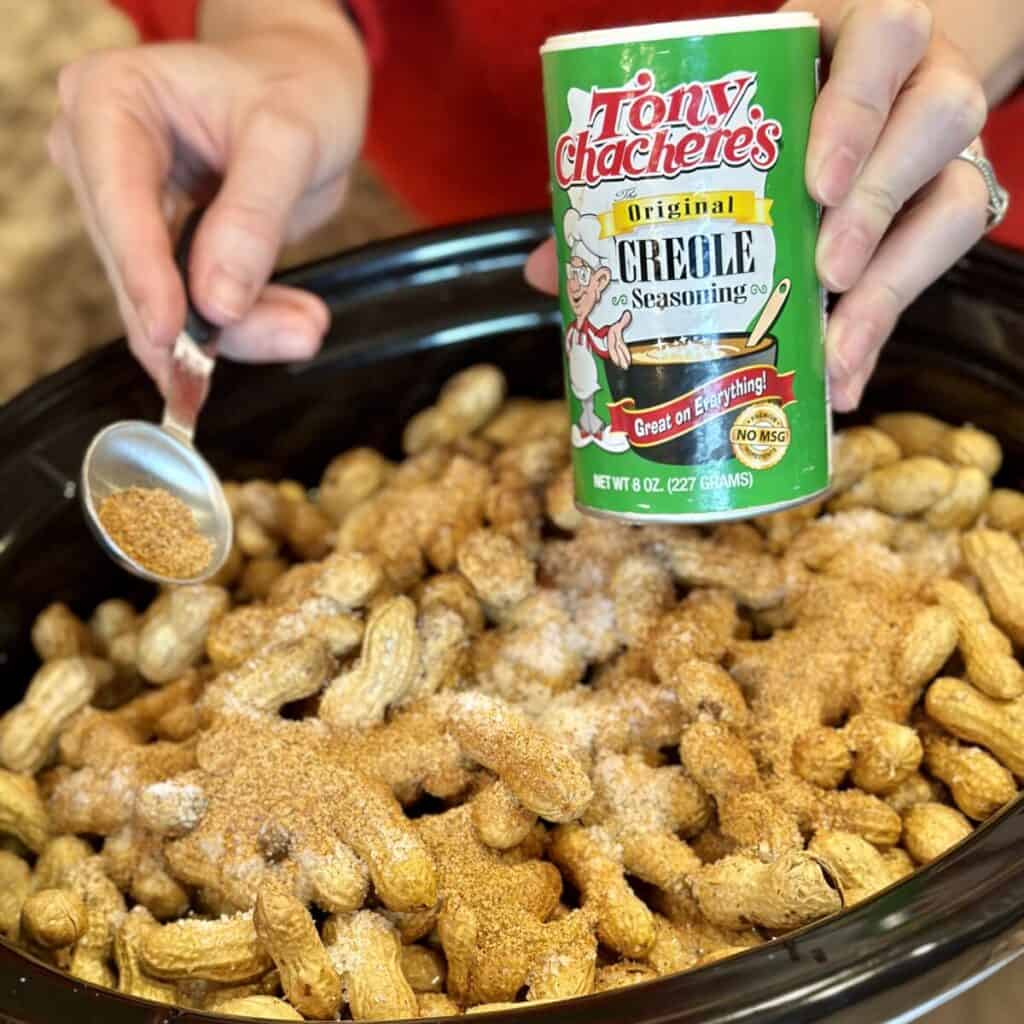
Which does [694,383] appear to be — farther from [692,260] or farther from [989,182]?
[989,182]

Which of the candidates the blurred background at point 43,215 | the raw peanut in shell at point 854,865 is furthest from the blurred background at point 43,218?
the raw peanut in shell at point 854,865

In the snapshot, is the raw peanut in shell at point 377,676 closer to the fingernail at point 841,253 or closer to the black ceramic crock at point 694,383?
the black ceramic crock at point 694,383

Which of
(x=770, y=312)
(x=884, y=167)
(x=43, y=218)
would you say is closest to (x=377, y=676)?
(x=770, y=312)

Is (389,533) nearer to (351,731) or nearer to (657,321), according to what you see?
(351,731)

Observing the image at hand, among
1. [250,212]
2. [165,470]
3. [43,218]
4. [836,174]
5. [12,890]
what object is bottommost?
[43,218]

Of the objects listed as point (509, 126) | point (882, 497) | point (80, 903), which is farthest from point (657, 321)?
point (509, 126)

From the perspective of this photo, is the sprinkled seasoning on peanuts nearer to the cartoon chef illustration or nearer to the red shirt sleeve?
the cartoon chef illustration
